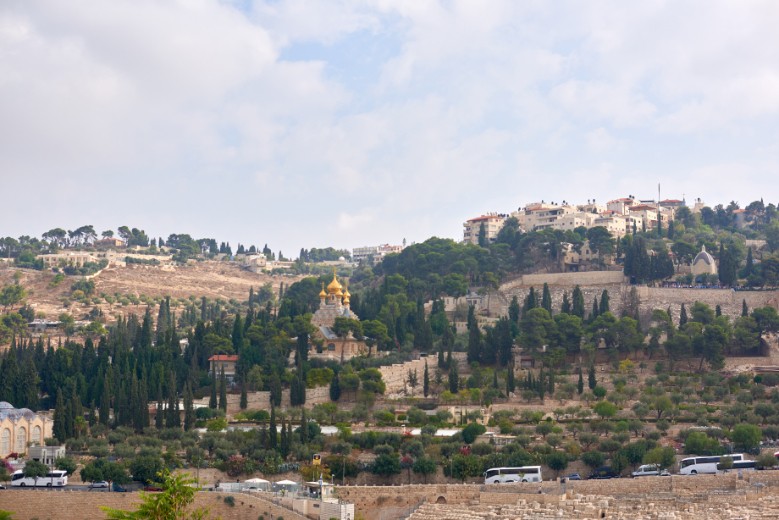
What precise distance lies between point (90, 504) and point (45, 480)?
2704mm

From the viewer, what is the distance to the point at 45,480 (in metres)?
53.9

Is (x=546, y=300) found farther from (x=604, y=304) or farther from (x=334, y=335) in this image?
(x=334, y=335)

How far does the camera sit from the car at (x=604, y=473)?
5528 cm

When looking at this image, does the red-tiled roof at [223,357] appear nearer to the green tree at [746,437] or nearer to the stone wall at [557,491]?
the stone wall at [557,491]

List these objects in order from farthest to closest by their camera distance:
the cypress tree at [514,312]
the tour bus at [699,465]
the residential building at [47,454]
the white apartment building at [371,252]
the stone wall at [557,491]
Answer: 1. the white apartment building at [371,252]
2. the cypress tree at [514,312]
3. the residential building at [47,454]
4. the tour bus at [699,465]
5. the stone wall at [557,491]

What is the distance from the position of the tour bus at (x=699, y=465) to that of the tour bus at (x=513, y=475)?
5.56m

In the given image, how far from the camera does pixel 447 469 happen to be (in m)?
55.8

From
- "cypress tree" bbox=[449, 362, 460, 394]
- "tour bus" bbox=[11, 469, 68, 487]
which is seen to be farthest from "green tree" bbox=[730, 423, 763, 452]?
"tour bus" bbox=[11, 469, 68, 487]

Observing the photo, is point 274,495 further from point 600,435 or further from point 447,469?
point 600,435

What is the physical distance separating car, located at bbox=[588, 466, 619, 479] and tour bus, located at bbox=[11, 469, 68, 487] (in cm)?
2106

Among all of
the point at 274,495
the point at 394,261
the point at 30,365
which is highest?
the point at 394,261

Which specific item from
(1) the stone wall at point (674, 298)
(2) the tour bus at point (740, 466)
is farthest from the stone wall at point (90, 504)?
(1) the stone wall at point (674, 298)

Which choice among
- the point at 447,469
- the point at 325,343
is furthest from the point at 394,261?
the point at 447,469

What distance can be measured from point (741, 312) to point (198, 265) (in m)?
67.3
